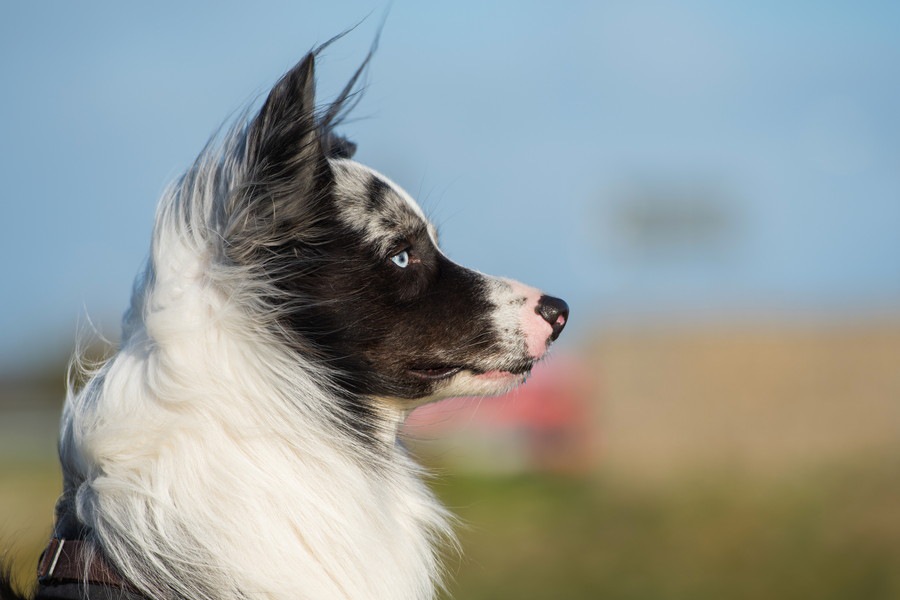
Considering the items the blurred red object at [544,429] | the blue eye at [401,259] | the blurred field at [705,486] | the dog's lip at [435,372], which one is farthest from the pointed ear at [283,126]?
the blurred red object at [544,429]

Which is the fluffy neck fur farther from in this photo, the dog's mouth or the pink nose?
the pink nose

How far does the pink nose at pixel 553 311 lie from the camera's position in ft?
11.9

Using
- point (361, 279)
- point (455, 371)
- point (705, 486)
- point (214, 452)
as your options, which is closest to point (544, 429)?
point (705, 486)

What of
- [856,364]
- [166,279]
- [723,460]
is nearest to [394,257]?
[166,279]

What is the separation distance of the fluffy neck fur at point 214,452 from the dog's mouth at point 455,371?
0.34 m

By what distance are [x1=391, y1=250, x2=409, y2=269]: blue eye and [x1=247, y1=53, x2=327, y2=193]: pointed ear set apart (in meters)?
0.50

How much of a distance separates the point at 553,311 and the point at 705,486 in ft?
35.3

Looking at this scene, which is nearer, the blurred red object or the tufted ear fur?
the tufted ear fur

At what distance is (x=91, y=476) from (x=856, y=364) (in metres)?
19.6

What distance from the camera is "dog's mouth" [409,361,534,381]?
3420 millimetres

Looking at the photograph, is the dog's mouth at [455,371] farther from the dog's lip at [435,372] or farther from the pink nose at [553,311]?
the pink nose at [553,311]

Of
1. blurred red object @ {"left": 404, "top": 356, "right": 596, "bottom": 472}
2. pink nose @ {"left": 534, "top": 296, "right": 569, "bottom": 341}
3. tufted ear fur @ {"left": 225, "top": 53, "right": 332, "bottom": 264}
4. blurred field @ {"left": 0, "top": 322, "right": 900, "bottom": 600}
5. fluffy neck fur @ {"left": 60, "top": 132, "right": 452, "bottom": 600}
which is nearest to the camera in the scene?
fluffy neck fur @ {"left": 60, "top": 132, "right": 452, "bottom": 600}

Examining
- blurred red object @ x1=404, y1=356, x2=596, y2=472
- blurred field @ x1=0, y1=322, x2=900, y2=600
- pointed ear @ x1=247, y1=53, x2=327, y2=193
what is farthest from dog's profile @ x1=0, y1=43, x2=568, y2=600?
blurred red object @ x1=404, y1=356, x2=596, y2=472

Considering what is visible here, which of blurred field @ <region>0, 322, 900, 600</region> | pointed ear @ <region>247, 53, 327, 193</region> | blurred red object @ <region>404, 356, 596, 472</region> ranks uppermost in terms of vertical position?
pointed ear @ <region>247, 53, 327, 193</region>
